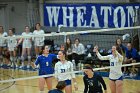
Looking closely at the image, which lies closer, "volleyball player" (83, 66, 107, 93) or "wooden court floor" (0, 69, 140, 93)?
"volleyball player" (83, 66, 107, 93)

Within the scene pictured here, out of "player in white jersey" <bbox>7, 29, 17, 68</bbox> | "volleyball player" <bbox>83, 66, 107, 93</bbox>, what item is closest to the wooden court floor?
"player in white jersey" <bbox>7, 29, 17, 68</bbox>

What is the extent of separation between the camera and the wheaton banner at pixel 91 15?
1656cm

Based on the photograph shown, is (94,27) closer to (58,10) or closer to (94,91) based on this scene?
(58,10)

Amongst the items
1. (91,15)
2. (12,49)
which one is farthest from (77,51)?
(12,49)

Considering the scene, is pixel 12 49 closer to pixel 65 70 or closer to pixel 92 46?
pixel 92 46

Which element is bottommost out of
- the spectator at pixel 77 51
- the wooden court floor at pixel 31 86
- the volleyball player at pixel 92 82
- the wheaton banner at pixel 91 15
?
the wooden court floor at pixel 31 86

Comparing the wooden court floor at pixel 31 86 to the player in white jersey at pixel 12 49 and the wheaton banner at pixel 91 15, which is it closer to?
the player in white jersey at pixel 12 49

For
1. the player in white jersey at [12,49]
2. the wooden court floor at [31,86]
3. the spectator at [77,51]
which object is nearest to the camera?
the wooden court floor at [31,86]

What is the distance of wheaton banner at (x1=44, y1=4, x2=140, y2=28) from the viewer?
16.6 m

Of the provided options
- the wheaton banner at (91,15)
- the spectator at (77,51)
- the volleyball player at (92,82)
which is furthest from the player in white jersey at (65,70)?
the wheaton banner at (91,15)

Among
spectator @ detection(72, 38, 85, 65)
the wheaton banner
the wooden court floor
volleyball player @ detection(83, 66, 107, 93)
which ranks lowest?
the wooden court floor

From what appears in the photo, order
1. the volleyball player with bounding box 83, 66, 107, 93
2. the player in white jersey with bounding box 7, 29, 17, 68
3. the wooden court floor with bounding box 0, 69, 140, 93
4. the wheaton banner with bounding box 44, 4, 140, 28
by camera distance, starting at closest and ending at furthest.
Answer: the volleyball player with bounding box 83, 66, 107, 93 < the wooden court floor with bounding box 0, 69, 140, 93 < the wheaton banner with bounding box 44, 4, 140, 28 < the player in white jersey with bounding box 7, 29, 17, 68

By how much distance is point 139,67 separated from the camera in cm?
1449

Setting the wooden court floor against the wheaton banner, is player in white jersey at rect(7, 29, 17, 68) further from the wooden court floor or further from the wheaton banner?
the wheaton banner
